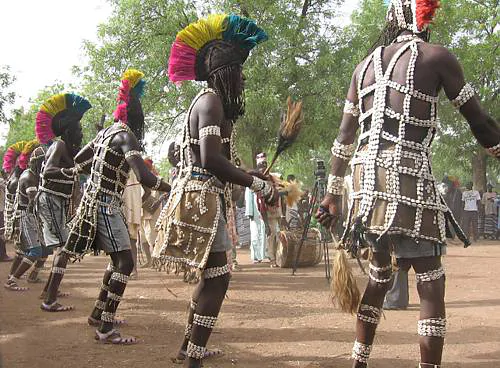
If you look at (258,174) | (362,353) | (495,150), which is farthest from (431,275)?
(258,174)

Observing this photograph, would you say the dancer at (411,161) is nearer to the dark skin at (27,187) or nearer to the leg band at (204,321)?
the leg band at (204,321)

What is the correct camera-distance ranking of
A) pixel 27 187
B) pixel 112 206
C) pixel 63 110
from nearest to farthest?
pixel 112 206 < pixel 63 110 < pixel 27 187

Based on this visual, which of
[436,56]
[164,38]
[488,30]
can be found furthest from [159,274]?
[488,30]

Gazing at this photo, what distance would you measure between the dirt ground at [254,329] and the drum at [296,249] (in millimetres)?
1603

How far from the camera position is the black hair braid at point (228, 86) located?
388 cm

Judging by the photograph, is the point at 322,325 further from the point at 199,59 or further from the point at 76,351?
the point at 199,59

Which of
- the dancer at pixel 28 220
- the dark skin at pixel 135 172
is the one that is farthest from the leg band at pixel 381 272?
the dancer at pixel 28 220

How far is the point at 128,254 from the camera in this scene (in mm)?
5043

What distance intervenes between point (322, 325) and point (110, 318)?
6.83 ft

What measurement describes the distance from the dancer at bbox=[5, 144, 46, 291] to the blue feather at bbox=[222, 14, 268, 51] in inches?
200

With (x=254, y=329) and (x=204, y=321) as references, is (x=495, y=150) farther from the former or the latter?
(x=254, y=329)

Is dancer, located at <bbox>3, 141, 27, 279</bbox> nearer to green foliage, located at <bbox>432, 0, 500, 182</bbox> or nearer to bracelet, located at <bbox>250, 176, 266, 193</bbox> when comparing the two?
bracelet, located at <bbox>250, 176, 266, 193</bbox>

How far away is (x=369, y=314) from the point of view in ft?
11.2

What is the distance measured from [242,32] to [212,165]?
1039 millimetres
